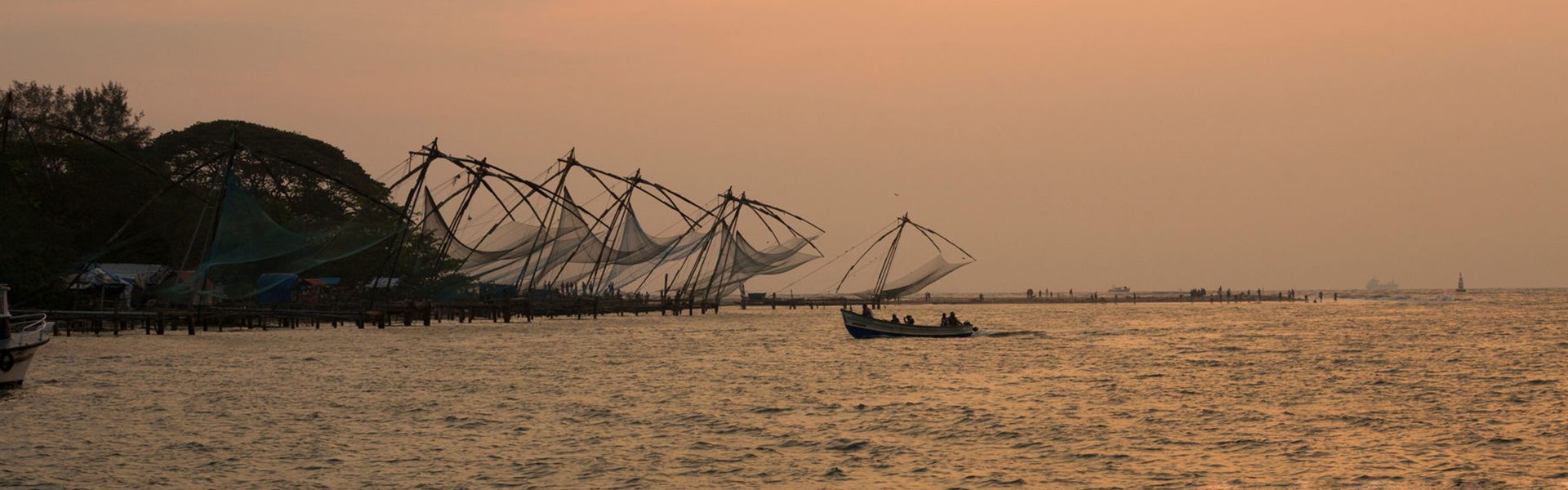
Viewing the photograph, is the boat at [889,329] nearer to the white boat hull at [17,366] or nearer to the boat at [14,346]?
the boat at [14,346]

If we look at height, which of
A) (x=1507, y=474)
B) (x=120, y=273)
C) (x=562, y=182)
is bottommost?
(x=1507, y=474)

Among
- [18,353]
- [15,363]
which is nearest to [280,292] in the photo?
[15,363]

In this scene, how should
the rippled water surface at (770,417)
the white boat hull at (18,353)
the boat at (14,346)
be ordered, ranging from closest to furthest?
the rippled water surface at (770,417)
the boat at (14,346)
the white boat hull at (18,353)

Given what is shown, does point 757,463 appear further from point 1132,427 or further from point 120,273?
point 120,273

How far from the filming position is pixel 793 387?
32188 mm

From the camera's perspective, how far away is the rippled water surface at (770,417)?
18406 millimetres

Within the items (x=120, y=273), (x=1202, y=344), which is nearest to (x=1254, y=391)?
(x=1202, y=344)

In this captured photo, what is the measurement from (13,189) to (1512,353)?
53262 millimetres

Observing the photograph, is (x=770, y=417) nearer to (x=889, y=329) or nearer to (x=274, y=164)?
(x=889, y=329)

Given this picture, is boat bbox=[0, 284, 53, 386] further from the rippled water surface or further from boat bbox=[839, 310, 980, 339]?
boat bbox=[839, 310, 980, 339]

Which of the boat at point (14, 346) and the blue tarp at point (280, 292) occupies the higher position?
the blue tarp at point (280, 292)

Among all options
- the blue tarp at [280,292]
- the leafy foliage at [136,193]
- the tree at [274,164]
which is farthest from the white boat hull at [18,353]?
the tree at [274,164]

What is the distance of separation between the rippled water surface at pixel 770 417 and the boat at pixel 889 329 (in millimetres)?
7567

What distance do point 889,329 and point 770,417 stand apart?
32.0 metres
